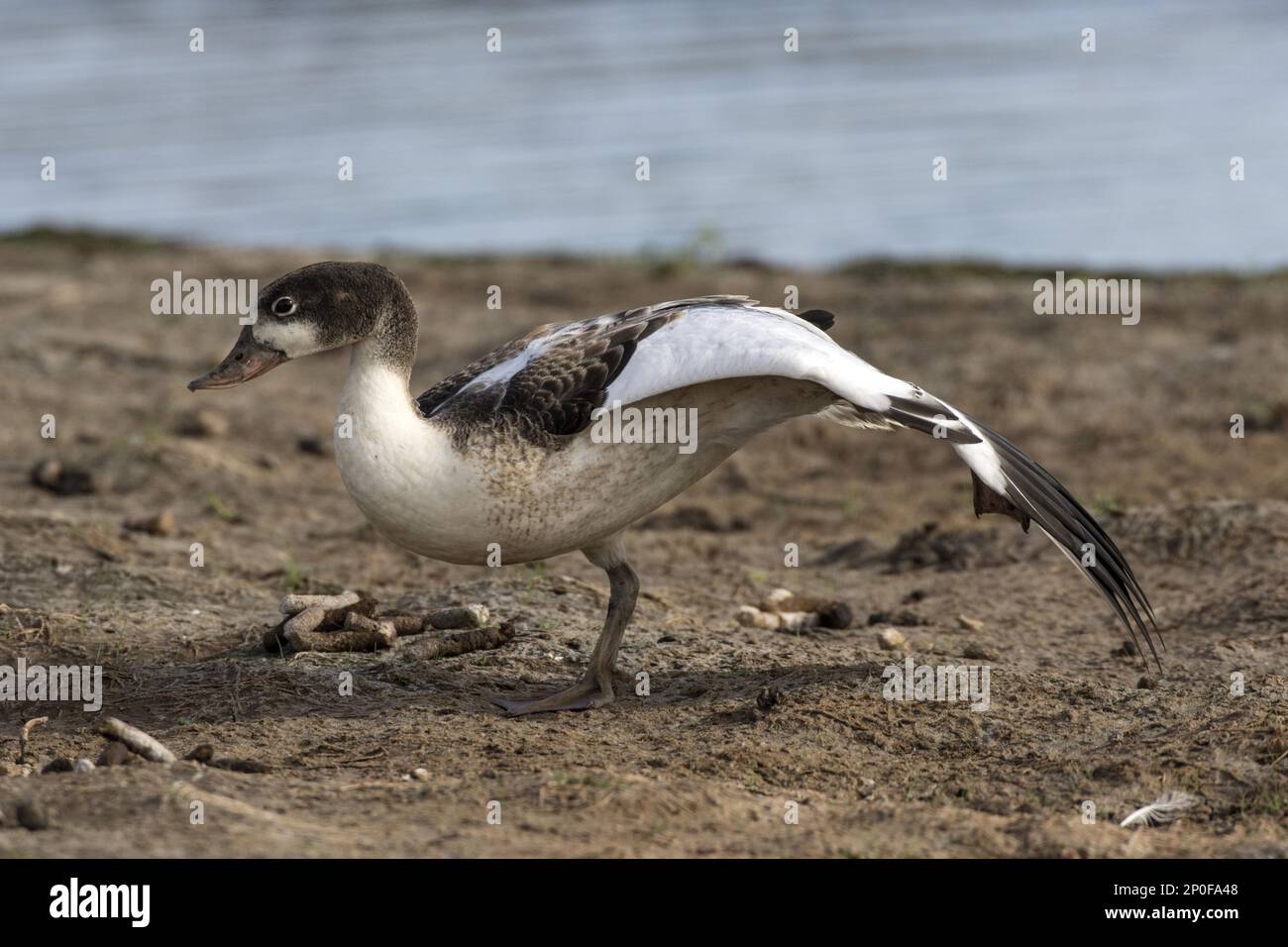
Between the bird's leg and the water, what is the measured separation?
848cm

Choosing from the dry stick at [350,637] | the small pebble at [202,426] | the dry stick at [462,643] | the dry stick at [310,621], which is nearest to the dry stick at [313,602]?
the dry stick at [310,621]

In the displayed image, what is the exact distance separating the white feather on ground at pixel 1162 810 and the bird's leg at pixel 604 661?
190cm

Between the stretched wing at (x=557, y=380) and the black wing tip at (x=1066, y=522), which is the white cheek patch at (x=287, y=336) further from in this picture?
the black wing tip at (x=1066, y=522)

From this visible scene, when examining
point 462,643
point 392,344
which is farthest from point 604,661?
point 392,344

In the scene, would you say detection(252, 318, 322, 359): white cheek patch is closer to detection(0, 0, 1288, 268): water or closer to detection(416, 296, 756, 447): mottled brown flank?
detection(416, 296, 756, 447): mottled brown flank

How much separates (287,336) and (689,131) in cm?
1453

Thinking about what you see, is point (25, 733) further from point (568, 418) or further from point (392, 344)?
point (568, 418)

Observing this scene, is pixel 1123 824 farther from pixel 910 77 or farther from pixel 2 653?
pixel 910 77

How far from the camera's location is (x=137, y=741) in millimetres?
5062

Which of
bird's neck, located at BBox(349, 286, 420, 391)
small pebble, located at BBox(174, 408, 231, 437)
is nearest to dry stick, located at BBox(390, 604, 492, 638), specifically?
bird's neck, located at BBox(349, 286, 420, 391)

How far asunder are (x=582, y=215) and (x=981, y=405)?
7037mm

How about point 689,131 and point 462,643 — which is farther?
point 689,131

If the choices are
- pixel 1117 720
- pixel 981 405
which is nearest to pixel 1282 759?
pixel 1117 720

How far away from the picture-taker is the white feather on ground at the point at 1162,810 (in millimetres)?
4746
